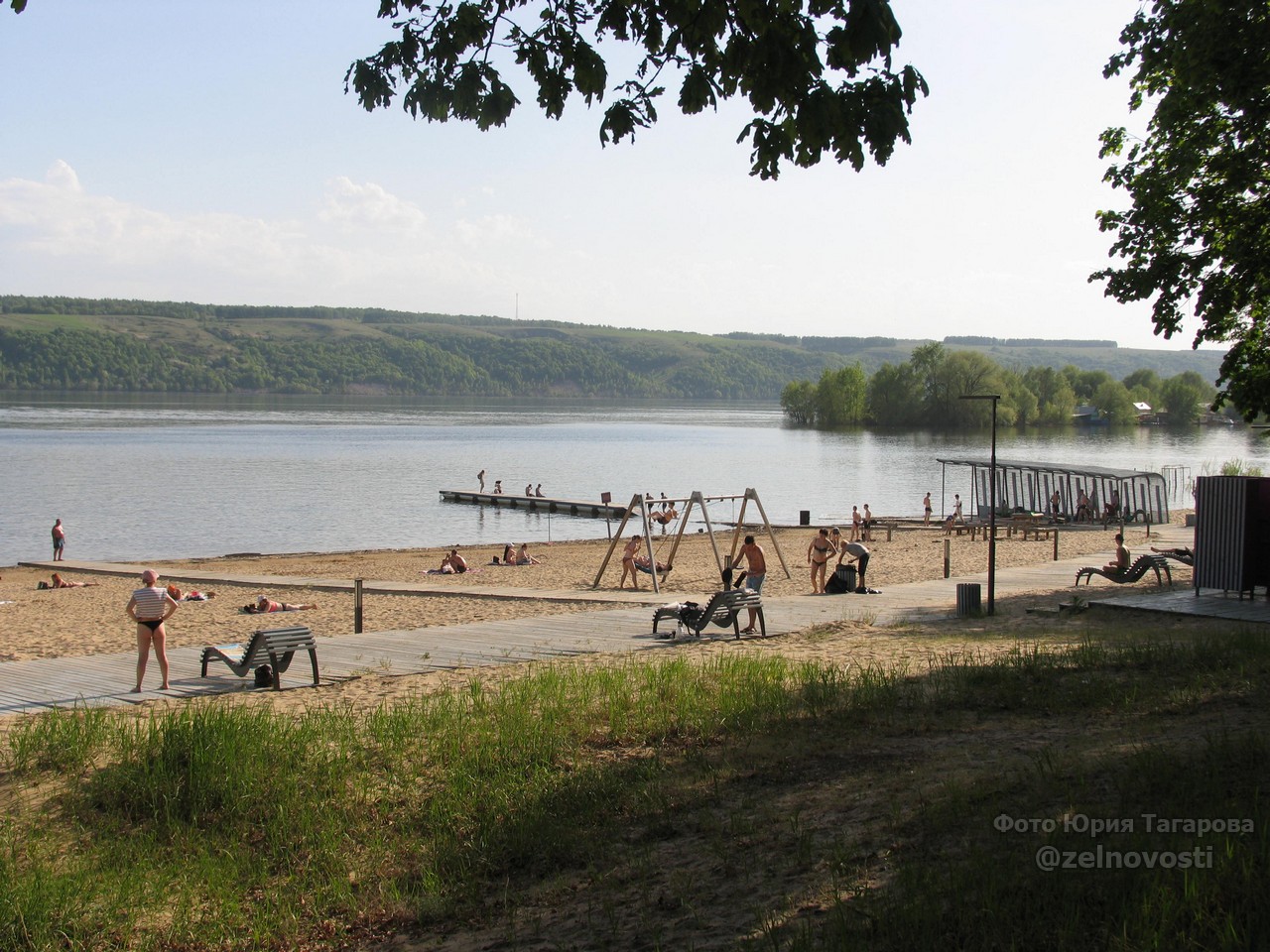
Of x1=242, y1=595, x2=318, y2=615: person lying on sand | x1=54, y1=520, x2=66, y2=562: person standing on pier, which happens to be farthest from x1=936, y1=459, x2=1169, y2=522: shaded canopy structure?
x1=54, y1=520, x2=66, y2=562: person standing on pier

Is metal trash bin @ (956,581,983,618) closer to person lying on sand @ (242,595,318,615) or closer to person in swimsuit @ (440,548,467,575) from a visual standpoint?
person lying on sand @ (242,595,318,615)

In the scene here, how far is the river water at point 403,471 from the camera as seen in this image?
4438 cm

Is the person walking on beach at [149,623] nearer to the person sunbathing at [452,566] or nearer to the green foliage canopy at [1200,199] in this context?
the green foliage canopy at [1200,199]

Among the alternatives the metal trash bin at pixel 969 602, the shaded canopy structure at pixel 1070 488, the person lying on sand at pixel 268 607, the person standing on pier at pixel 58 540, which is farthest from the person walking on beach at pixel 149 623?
the shaded canopy structure at pixel 1070 488

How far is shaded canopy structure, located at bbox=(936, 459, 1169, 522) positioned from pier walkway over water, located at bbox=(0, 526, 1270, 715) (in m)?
24.4

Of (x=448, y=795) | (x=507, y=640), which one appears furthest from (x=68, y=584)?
(x=448, y=795)

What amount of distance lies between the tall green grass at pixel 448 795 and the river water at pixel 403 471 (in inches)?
1248

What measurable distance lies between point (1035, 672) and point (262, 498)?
48593 millimetres

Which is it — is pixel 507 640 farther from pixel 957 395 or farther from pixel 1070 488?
pixel 957 395

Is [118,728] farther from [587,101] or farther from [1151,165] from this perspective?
[1151,165]

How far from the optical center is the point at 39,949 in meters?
4.85

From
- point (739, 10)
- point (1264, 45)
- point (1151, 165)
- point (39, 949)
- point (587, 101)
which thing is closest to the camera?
point (39, 949)

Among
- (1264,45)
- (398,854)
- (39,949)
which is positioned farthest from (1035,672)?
(1264,45)

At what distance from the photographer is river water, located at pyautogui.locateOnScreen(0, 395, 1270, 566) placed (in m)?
44.4
